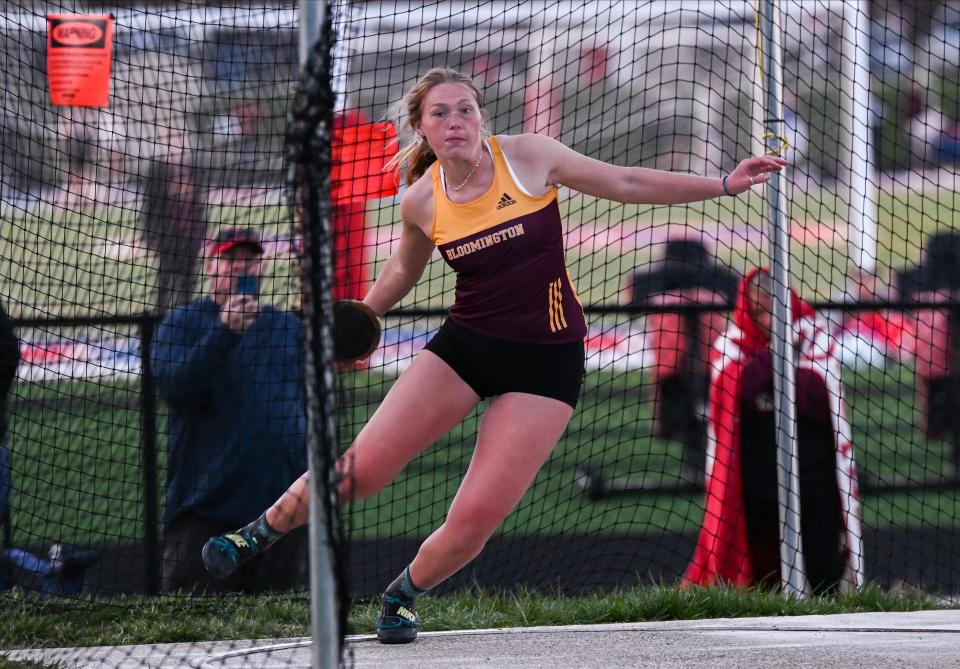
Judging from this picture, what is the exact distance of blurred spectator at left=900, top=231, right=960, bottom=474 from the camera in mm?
8703

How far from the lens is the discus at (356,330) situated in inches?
146

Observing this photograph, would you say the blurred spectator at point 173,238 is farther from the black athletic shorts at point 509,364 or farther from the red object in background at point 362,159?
the black athletic shorts at point 509,364

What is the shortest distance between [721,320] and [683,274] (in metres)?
4.17

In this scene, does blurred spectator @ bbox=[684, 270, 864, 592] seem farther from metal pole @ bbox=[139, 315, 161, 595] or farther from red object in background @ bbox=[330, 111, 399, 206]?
metal pole @ bbox=[139, 315, 161, 595]

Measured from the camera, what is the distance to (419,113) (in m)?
4.17

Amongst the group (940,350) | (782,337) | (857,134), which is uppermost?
(857,134)

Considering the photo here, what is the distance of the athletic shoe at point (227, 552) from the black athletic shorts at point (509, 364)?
86cm

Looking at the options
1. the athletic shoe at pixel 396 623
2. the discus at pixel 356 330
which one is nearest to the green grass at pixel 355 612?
the athletic shoe at pixel 396 623

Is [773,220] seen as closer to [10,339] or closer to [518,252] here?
[518,252]

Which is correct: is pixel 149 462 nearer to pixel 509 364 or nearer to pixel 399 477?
pixel 509 364

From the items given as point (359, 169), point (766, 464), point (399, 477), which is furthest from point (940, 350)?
point (359, 169)

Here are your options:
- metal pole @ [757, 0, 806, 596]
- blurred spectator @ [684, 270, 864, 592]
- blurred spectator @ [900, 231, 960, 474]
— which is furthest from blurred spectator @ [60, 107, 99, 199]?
blurred spectator @ [900, 231, 960, 474]

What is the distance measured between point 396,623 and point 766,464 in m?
2.40

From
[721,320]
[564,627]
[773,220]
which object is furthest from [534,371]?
[721,320]
